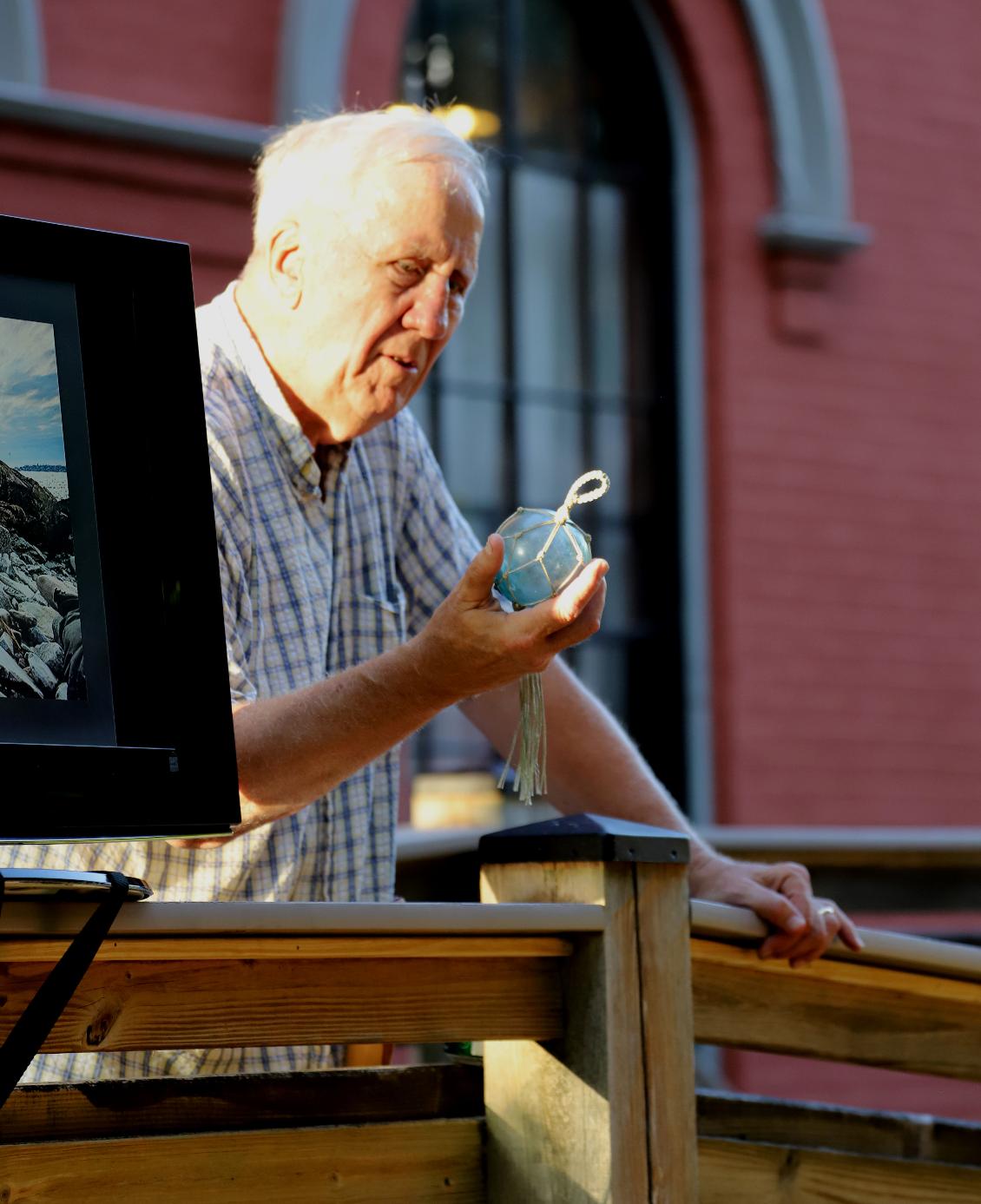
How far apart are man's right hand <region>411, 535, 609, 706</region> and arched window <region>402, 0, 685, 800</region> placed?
4379 mm

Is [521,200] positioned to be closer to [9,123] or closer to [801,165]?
[801,165]

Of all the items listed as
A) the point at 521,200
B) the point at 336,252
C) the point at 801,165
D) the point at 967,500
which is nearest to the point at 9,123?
the point at 521,200

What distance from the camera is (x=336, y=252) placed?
1.63m

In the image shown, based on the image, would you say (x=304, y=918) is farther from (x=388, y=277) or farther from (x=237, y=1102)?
(x=388, y=277)

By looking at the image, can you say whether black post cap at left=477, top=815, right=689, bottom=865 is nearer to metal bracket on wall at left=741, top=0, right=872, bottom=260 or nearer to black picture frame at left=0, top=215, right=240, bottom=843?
black picture frame at left=0, top=215, right=240, bottom=843

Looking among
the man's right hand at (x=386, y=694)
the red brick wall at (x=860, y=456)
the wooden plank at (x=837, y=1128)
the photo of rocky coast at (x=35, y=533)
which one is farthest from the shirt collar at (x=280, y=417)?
the red brick wall at (x=860, y=456)

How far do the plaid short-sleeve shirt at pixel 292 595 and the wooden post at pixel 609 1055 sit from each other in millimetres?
282

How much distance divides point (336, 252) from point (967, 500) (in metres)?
4.88

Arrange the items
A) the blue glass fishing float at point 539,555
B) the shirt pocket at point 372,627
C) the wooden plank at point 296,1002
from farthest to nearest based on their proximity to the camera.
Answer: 1. the shirt pocket at point 372,627
2. the blue glass fishing float at point 539,555
3. the wooden plank at point 296,1002

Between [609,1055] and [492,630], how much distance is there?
0.34 meters

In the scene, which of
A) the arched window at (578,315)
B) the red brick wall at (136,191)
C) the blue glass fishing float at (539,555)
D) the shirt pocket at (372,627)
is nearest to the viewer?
the blue glass fishing float at (539,555)

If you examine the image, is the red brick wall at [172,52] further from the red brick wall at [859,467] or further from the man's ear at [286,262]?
the man's ear at [286,262]

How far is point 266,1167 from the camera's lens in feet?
4.11

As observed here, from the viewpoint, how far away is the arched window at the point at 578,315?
227 inches
